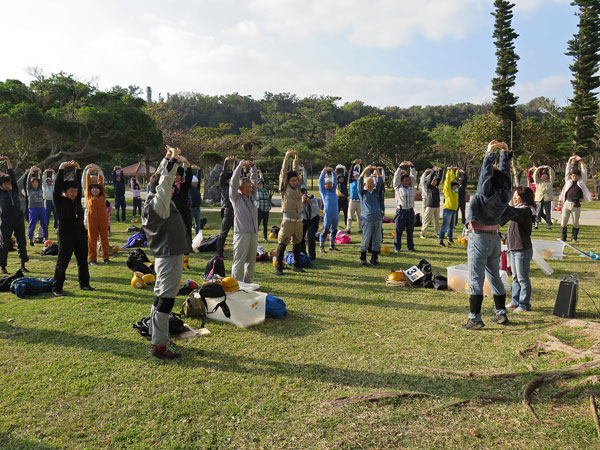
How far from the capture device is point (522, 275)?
222 inches

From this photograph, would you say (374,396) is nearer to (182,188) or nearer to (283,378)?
(283,378)

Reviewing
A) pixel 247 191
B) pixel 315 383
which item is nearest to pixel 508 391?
pixel 315 383

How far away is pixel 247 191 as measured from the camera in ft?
21.2

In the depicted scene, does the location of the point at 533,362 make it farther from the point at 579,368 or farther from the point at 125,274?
the point at 125,274

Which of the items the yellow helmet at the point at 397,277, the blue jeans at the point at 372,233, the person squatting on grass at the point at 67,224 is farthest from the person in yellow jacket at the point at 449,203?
the person squatting on grass at the point at 67,224

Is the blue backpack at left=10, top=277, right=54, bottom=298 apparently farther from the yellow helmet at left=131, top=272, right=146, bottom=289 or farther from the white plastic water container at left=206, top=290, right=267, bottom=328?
the white plastic water container at left=206, top=290, right=267, bottom=328

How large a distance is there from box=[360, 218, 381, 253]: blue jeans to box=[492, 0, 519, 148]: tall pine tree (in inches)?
1092

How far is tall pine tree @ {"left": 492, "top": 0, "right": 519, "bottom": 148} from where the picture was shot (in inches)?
1228

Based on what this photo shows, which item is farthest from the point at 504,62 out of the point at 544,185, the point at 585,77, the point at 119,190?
the point at 119,190

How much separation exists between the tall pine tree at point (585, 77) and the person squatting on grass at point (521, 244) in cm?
3247

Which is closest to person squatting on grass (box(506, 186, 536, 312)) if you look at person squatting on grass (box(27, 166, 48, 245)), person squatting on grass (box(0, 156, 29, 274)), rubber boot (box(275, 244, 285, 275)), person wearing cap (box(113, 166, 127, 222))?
rubber boot (box(275, 244, 285, 275))

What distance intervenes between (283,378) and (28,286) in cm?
491

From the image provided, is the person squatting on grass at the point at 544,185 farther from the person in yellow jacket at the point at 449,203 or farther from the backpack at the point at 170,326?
the backpack at the point at 170,326

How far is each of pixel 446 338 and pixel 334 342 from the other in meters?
1.30
